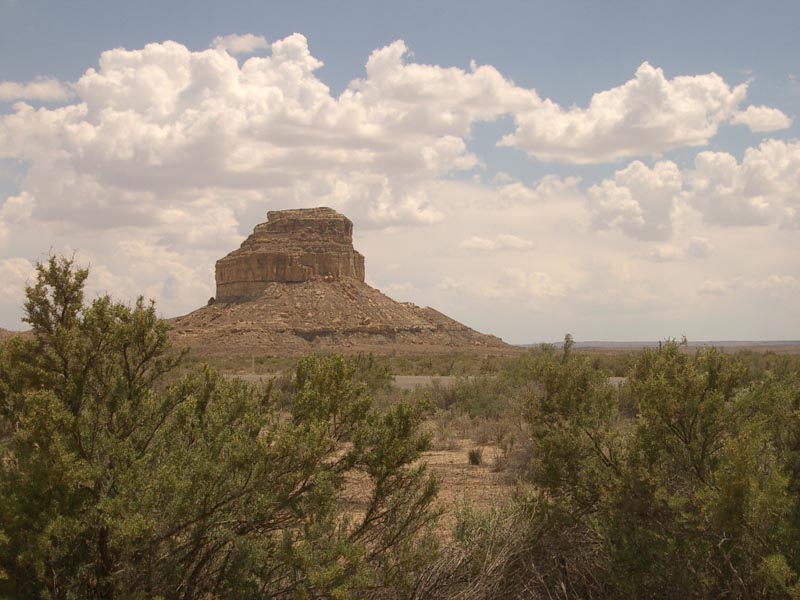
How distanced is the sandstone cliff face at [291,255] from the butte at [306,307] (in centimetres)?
12

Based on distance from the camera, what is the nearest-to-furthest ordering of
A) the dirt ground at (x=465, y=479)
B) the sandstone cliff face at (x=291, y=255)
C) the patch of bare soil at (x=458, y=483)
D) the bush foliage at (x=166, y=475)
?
the bush foliage at (x=166, y=475) → the patch of bare soil at (x=458, y=483) → the dirt ground at (x=465, y=479) → the sandstone cliff face at (x=291, y=255)

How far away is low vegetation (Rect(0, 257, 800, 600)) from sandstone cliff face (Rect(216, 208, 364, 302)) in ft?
295

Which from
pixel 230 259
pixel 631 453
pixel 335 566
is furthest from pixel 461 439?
pixel 230 259

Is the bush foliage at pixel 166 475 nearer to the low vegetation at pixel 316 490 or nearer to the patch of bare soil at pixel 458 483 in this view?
the low vegetation at pixel 316 490

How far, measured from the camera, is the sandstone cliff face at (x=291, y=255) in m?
96.2

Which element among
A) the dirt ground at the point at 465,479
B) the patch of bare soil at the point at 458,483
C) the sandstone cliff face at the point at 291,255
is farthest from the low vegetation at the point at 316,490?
the sandstone cliff face at the point at 291,255

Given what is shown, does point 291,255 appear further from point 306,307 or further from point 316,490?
point 316,490

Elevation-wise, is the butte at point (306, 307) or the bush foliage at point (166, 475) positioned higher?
the butte at point (306, 307)

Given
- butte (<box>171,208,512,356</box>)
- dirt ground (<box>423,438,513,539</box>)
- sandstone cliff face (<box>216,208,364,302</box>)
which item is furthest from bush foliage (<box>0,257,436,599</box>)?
sandstone cliff face (<box>216,208,364,302</box>)

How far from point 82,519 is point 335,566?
1.54 metres

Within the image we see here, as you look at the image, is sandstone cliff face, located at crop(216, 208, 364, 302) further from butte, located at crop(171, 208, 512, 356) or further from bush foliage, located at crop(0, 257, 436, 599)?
bush foliage, located at crop(0, 257, 436, 599)

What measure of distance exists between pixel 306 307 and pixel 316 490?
84733 mm

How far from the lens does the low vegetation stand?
4.64 m

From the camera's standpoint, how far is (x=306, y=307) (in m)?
89.2
